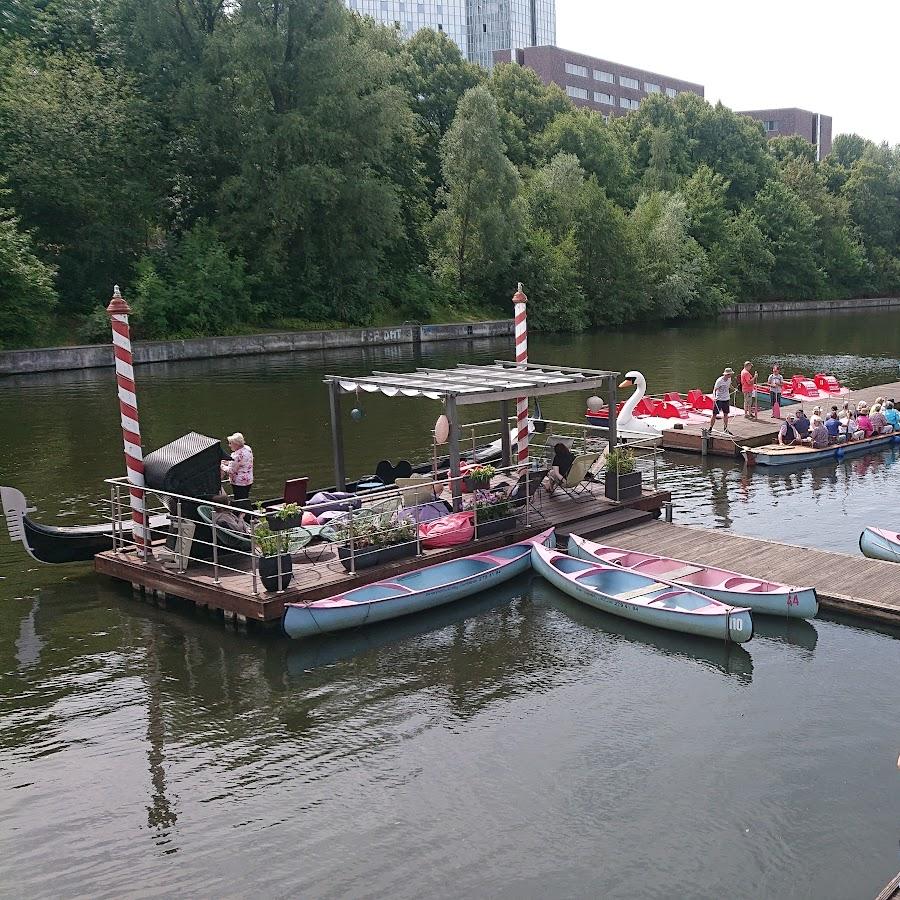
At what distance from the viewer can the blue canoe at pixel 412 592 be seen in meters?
15.4

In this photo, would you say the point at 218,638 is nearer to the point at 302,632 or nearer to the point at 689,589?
the point at 302,632

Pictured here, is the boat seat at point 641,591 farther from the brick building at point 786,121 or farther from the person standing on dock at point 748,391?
the brick building at point 786,121

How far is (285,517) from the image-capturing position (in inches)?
659

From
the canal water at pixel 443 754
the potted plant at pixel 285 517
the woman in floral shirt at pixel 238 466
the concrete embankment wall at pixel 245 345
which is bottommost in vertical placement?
the canal water at pixel 443 754

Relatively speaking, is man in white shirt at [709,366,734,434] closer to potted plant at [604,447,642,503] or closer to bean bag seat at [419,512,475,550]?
potted plant at [604,447,642,503]

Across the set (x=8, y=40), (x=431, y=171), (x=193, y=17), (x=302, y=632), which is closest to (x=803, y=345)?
(x=431, y=171)

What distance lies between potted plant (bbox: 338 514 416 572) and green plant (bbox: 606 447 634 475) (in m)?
5.24

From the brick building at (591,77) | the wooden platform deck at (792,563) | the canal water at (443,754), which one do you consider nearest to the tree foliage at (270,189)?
the wooden platform deck at (792,563)

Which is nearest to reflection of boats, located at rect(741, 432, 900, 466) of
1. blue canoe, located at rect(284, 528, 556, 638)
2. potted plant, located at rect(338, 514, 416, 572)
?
blue canoe, located at rect(284, 528, 556, 638)

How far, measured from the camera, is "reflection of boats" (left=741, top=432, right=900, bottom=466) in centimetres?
2872

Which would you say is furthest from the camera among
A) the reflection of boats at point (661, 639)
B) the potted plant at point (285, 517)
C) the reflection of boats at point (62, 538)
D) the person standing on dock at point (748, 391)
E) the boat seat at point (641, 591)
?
the person standing on dock at point (748, 391)

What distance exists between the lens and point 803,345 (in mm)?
64500

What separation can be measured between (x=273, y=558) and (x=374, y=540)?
217 centimetres

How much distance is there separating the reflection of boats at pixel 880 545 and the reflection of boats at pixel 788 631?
3.75 metres
